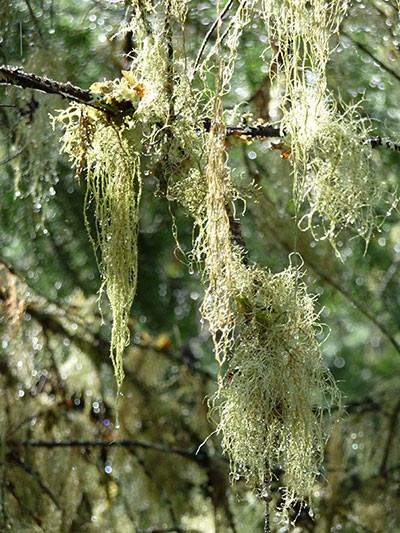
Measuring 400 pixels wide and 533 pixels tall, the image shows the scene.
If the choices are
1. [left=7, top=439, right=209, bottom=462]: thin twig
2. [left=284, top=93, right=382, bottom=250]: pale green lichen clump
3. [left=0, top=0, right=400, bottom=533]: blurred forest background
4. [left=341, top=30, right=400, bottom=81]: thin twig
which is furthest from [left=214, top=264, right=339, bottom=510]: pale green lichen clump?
[left=7, top=439, right=209, bottom=462]: thin twig

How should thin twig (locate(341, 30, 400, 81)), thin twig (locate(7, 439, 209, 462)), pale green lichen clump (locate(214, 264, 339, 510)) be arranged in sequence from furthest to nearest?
thin twig (locate(7, 439, 209, 462)) < thin twig (locate(341, 30, 400, 81)) < pale green lichen clump (locate(214, 264, 339, 510))

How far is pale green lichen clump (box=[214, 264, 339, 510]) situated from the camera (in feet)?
3.70

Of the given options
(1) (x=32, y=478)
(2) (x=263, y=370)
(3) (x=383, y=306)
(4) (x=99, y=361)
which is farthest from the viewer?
(3) (x=383, y=306)

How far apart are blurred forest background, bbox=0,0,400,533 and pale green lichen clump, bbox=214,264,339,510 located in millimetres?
711

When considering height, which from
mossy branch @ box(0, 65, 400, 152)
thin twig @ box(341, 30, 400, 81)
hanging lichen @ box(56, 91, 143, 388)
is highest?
mossy branch @ box(0, 65, 400, 152)

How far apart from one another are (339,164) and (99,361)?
1.33 metres

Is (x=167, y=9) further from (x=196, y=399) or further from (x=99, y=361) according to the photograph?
(x=196, y=399)

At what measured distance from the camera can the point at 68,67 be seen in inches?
76.5

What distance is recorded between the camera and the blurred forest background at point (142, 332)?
2.00m

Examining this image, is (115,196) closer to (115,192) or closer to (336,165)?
(115,192)

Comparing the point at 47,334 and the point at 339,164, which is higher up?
the point at 339,164

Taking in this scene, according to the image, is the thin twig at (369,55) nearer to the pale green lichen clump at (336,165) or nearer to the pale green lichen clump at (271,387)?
the pale green lichen clump at (336,165)

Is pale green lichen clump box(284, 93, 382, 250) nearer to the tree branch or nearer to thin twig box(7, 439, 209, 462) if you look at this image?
the tree branch

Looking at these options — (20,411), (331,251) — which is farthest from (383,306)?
(20,411)
